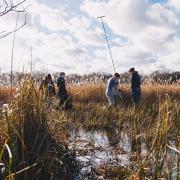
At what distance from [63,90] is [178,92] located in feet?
17.0

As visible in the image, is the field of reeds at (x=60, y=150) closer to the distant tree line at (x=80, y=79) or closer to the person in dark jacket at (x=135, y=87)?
the distant tree line at (x=80, y=79)

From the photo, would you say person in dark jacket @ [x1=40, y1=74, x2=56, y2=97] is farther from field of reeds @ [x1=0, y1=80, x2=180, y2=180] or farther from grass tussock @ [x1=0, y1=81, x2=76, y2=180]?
grass tussock @ [x1=0, y1=81, x2=76, y2=180]

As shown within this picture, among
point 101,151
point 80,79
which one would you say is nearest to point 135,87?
point 80,79

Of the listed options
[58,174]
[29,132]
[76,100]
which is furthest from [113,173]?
[76,100]

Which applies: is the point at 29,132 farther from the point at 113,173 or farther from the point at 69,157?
the point at 113,173

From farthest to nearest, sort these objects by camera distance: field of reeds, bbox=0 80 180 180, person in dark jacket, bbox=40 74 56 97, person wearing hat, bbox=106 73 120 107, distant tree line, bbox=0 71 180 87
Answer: person wearing hat, bbox=106 73 120 107 < person in dark jacket, bbox=40 74 56 97 < distant tree line, bbox=0 71 180 87 < field of reeds, bbox=0 80 180 180

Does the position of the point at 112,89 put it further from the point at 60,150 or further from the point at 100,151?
the point at 60,150

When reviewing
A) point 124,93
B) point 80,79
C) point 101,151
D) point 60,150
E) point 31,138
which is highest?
point 80,79

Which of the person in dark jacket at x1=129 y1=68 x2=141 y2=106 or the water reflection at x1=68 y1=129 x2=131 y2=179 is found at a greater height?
the person in dark jacket at x1=129 y1=68 x2=141 y2=106

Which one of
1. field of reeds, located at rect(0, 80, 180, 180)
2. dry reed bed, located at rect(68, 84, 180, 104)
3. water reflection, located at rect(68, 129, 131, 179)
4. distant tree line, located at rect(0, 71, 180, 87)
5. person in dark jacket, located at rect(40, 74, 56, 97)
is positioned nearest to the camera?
field of reeds, located at rect(0, 80, 180, 180)

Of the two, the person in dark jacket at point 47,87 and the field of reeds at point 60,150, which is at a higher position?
the person in dark jacket at point 47,87

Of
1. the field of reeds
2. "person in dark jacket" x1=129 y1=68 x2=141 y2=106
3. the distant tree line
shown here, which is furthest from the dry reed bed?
the field of reeds

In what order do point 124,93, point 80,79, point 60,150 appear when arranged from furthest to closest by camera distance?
point 80,79 → point 124,93 → point 60,150

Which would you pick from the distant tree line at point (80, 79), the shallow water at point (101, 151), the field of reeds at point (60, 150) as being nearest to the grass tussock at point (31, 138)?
the field of reeds at point (60, 150)
